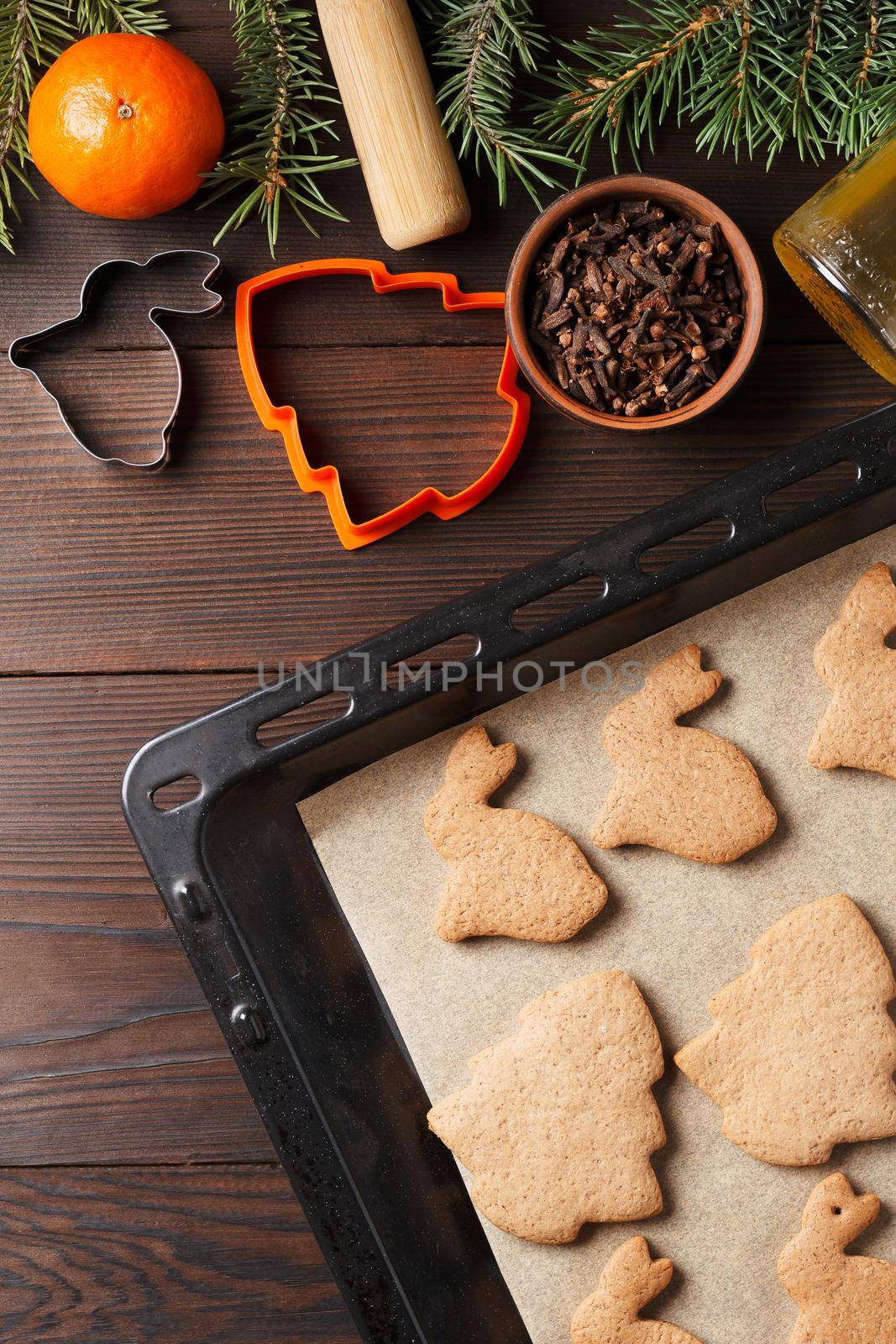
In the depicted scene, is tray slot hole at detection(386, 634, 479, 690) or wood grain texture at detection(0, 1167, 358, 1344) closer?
tray slot hole at detection(386, 634, 479, 690)

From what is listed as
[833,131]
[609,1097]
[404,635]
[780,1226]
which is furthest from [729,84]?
[780,1226]

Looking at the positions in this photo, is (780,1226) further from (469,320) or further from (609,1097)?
(469,320)

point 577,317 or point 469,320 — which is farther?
point 469,320

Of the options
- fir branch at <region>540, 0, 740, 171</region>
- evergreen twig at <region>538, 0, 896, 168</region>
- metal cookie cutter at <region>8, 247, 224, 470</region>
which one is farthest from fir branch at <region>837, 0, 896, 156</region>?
metal cookie cutter at <region>8, 247, 224, 470</region>

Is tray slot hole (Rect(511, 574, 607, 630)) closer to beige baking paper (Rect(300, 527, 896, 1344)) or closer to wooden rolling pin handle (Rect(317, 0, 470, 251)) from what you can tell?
beige baking paper (Rect(300, 527, 896, 1344))

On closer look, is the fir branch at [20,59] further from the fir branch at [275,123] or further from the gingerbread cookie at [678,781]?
the gingerbread cookie at [678,781]

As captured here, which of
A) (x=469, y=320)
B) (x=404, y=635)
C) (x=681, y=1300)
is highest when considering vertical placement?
(x=469, y=320)

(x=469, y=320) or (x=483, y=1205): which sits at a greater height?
(x=469, y=320)
